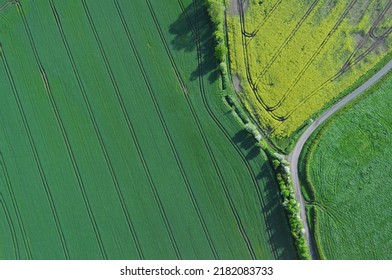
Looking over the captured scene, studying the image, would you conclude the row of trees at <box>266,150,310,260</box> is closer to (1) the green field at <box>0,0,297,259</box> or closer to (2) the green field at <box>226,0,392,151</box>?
(1) the green field at <box>0,0,297,259</box>

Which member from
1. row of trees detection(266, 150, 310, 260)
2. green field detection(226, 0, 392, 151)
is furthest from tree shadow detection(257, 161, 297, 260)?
green field detection(226, 0, 392, 151)

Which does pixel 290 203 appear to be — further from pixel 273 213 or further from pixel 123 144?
pixel 123 144

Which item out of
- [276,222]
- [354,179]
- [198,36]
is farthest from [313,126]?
[198,36]

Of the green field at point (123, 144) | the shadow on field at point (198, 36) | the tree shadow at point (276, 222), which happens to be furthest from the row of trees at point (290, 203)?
the shadow on field at point (198, 36)

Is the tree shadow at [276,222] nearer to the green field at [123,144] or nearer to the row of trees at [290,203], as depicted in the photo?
the green field at [123,144]

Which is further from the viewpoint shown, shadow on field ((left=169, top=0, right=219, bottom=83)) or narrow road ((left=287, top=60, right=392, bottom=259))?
shadow on field ((left=169, top=0, right=219, bottom=83))

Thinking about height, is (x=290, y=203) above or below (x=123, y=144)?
below
